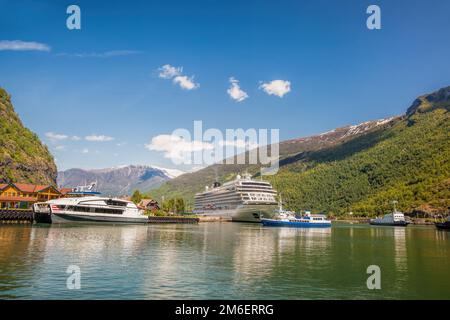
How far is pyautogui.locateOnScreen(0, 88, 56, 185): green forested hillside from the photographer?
135125mm

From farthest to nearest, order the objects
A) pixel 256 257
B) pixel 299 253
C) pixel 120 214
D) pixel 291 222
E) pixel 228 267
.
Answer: pixel 291 222 → pixel 120 214 → pixel 299 253 → pixel 256 257 → pixel 228 267

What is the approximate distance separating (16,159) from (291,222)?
346 feet

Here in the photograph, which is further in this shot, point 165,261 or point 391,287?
point 165,261

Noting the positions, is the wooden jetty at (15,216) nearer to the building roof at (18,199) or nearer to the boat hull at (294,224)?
the building roof at (18,199)

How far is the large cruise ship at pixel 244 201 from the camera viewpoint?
5625 inches

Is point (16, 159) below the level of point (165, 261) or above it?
above

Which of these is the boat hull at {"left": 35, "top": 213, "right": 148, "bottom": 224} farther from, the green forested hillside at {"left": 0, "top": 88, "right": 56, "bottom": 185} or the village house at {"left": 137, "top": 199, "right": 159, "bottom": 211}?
the village house at {"left": 137, "top": 199, "right": 159, "bottom": 211}

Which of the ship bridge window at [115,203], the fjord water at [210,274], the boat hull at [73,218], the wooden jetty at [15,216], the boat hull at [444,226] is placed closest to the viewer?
the fjord water at [210,274]

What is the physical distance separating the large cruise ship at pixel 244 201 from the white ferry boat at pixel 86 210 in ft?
159

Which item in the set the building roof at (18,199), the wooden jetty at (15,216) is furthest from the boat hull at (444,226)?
the building roof at (18,199)

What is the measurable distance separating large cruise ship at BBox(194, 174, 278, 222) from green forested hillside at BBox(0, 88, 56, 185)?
2895 inches

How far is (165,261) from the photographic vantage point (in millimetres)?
35156
